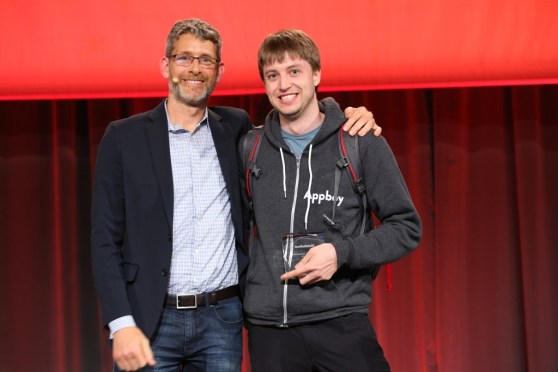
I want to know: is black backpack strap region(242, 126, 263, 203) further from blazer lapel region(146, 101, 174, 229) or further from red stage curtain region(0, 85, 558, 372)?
red stage curtain region(0, 85, 558, 372)

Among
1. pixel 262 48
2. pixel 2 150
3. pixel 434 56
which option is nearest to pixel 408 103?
pixel 434 56

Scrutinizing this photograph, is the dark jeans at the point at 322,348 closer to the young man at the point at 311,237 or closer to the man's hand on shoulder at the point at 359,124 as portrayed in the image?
the young man at the point at 311,237

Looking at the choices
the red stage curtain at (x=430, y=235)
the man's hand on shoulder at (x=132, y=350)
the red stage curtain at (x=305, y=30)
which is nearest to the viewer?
the man's hand on shoulder at (x=132, y=350)

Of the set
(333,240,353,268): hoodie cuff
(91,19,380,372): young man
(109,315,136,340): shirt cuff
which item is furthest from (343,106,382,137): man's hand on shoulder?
(109,315,136,340): shirt cuff

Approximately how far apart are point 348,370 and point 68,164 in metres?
2.17

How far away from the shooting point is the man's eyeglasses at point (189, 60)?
2.22 m

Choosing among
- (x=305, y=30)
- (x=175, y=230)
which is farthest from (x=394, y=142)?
(x=175, y=230)

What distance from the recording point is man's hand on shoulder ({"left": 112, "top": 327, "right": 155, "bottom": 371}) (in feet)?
6.34

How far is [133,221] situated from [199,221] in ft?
0.61

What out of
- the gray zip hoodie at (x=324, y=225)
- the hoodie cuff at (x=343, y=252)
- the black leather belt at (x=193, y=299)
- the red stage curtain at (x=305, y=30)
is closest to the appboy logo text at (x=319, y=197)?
the gray zip hoodie at (x=324, y=225)

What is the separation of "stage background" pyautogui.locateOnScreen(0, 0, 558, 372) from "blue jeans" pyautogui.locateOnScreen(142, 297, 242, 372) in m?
1.26

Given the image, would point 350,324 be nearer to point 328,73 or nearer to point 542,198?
point 328,73

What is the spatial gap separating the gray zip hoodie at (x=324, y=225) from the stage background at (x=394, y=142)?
1.07 m

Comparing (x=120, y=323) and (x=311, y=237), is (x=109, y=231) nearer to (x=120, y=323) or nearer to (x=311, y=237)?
(x=120, y=323)
